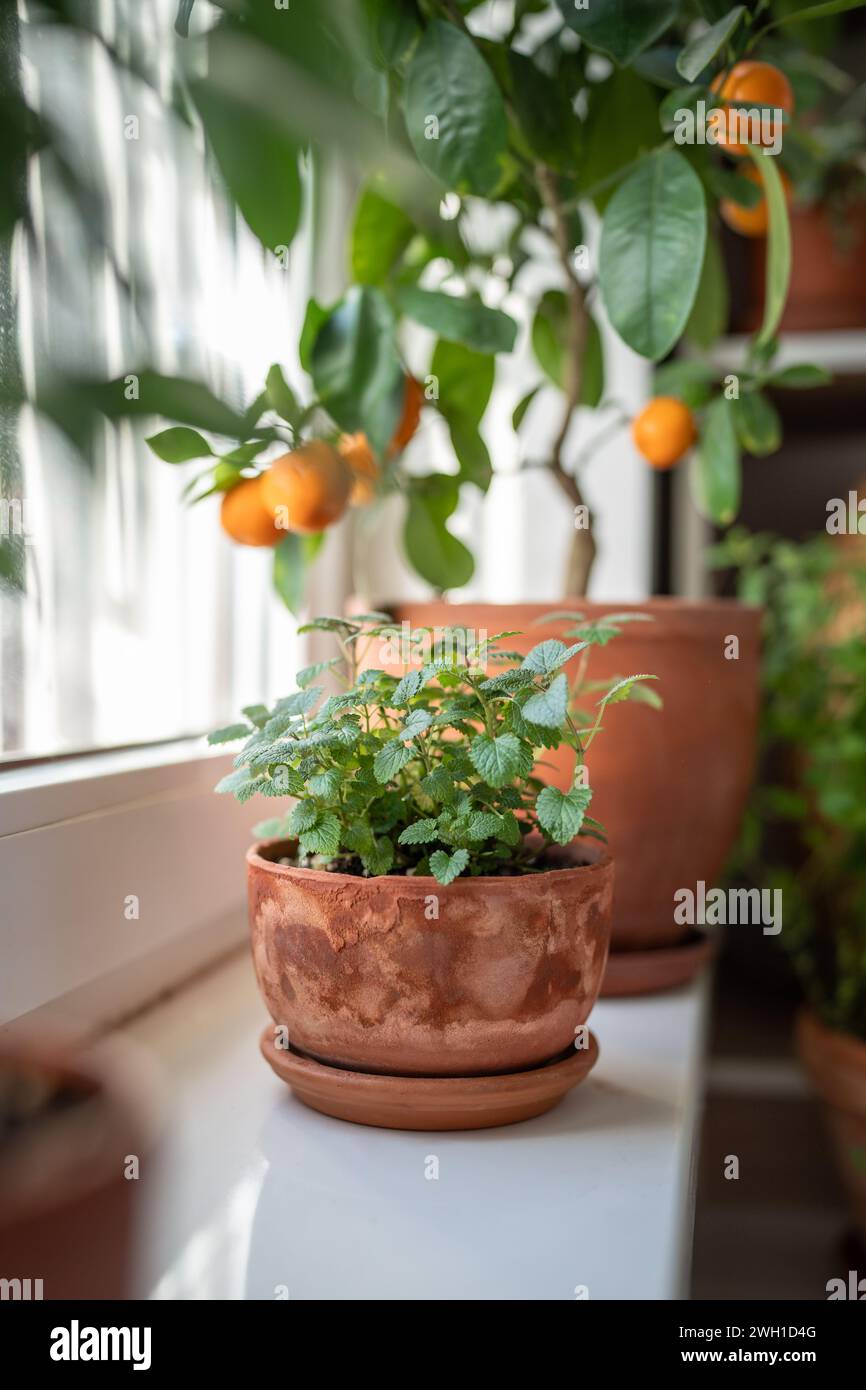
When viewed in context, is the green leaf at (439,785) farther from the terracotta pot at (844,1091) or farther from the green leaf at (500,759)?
the terracotta pot at (844,1091)

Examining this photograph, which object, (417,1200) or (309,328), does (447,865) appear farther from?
(309,328)

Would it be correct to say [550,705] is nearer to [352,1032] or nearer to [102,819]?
[352,1032]

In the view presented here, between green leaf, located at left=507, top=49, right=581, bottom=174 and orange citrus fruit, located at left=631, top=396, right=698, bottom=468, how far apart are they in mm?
199

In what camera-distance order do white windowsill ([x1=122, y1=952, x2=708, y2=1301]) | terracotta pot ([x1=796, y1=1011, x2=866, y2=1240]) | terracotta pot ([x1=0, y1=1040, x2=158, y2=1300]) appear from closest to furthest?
terracotta pot ([x1=0, y1=1040, x2=158, y2=1300])
white windowsill ([x1=122, y1=952, x2=708, y2=1301])
terracotta pot ([x1=796, y1=1011, x2=866, y2=1240])

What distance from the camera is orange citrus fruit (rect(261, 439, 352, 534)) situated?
70 centimetres

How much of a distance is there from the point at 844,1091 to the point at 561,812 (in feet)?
2.68

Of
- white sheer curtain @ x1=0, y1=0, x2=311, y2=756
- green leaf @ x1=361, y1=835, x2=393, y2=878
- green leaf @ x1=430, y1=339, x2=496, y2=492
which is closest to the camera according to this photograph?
white sheer curtain @ x1=0, y1=0, x2=311, y2=756

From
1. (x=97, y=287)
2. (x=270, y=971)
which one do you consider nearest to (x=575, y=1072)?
(x=270, y=971)

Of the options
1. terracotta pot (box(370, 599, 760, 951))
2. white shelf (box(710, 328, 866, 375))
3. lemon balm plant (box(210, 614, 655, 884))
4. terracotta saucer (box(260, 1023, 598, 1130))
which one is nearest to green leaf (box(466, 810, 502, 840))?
lemon balm plant (box(210, 614, 655, 884))

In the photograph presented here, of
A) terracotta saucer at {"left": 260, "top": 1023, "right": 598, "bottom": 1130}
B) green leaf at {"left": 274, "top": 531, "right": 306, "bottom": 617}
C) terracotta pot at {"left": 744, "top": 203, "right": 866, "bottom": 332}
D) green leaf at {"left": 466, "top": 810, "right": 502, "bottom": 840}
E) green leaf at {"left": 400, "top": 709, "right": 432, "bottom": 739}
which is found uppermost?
terracotta pot at {"left": 744, "top": 203, "right": 866, "bottom": 332}

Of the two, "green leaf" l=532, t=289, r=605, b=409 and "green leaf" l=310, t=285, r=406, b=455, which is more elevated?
"green leaf" l=532, t=289, r=605, b=409

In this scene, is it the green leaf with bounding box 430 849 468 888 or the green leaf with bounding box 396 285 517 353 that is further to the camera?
the green leaf with bounding box 396 285 517 353

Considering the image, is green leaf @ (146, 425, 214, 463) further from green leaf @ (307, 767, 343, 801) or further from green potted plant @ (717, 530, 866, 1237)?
green potted plant @ (717, 530, 866, 1237)

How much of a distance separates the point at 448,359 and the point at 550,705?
50cm
